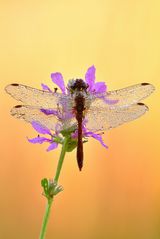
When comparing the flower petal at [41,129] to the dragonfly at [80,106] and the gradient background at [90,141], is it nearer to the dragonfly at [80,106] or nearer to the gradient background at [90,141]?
the dragonfly at [80,106]

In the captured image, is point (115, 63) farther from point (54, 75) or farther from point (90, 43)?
point (54, 75)

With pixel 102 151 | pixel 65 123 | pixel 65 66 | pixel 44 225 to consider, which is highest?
pixel 65 66

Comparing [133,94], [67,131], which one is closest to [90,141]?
[133,94]

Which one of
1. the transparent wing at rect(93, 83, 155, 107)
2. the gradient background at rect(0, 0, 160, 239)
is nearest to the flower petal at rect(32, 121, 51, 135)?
the transparent wing at rect(93, 83, 155, 107)

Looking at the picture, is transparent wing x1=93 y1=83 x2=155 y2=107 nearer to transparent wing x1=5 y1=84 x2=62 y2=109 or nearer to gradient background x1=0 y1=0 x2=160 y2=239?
transparent wing x1=5 y1=84 x2=62 y2=109

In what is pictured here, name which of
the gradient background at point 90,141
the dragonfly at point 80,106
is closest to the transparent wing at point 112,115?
the dragonfly at point 80,106

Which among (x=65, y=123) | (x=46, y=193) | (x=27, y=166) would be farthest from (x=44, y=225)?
(x=27, y=166)
